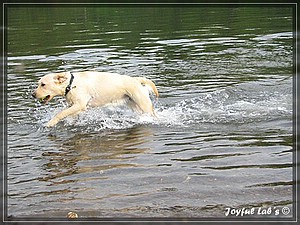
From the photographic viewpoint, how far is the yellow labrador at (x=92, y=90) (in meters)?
10.2

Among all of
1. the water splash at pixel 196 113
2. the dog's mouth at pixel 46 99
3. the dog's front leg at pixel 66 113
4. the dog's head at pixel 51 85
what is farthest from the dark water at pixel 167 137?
the dog's head at pixel 51 85

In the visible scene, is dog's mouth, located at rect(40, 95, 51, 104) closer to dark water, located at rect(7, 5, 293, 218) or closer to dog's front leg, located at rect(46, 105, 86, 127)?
dog's front leg, located at rect(46, 105, 86, 127)

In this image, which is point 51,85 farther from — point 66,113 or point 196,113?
point 196,113

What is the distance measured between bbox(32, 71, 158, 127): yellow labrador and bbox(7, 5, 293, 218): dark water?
0.30 meters

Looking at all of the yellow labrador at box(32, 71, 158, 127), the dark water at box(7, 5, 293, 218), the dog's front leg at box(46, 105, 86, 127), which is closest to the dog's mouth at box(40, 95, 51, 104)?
the yellow labrador at box(32, 71, 158, 127)

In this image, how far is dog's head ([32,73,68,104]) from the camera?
1016 centimetres

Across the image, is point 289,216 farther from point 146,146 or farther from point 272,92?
point 272,92

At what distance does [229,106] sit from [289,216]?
17.8 ft

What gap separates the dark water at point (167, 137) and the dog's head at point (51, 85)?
2.14ft

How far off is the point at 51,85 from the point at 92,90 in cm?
79

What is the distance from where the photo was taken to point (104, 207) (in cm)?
645
